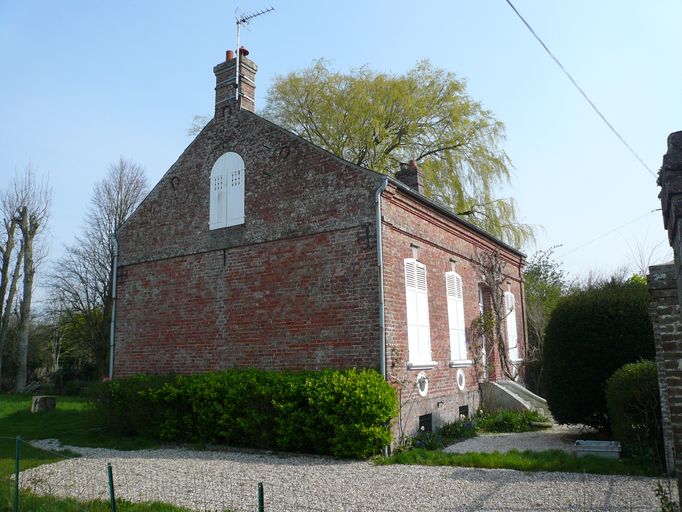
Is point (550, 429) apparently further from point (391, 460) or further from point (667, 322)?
point (667, 322)

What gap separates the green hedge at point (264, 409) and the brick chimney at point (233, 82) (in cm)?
692

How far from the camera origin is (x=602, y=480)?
779 cm

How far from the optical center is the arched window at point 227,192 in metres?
13.6

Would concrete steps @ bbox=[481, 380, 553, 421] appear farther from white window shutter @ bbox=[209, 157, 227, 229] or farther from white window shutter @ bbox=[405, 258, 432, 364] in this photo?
white window shutter @ bbox=[209, 157, 227, 229]

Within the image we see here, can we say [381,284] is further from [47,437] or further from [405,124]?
[405,124]

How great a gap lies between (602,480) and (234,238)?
9.12 metres

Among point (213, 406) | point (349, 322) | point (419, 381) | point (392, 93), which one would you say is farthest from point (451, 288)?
point (392, 93)

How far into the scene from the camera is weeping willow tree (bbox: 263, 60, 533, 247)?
2484 centimetres

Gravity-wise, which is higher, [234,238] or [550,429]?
[234,238]

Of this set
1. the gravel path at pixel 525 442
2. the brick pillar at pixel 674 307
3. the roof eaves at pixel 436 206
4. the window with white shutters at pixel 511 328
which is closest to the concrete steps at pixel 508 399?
the gravel path at pixel 525 442

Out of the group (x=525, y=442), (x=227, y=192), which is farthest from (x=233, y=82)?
(x=525, y=442)

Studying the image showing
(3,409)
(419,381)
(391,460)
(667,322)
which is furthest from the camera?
(3,409)

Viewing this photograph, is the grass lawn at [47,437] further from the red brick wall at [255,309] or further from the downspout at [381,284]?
the downspout at [381,284]

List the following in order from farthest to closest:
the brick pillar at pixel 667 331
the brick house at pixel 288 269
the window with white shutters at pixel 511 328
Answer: the window with white shutters at pixel 511 328 < the brick house at pixel 288 269 < the brick pillar at pixel 667 331
